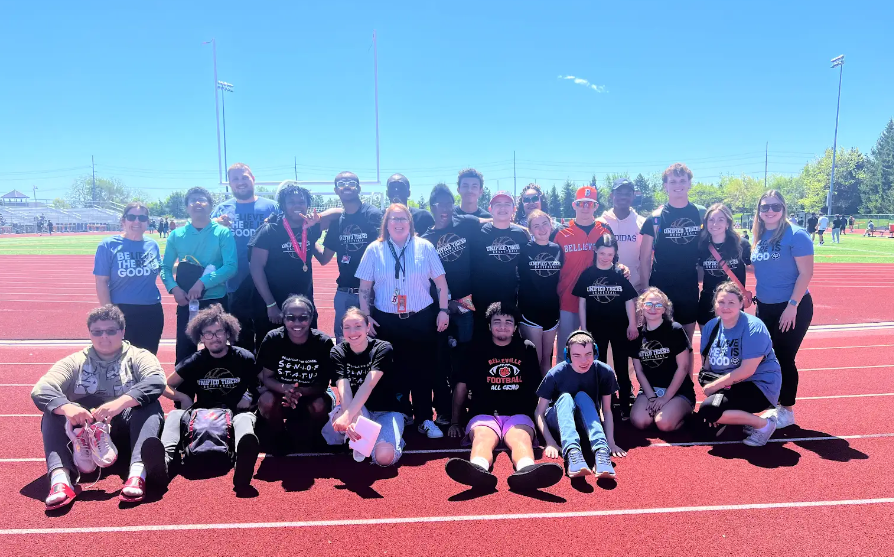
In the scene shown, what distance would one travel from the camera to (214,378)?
14.8 feet

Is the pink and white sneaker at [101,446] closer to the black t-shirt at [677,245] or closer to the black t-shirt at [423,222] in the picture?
the black t-shirt at [423,222]

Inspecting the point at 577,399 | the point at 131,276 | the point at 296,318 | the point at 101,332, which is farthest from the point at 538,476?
the point at 131,276

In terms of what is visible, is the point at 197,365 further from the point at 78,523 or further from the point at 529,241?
the point at 529,241

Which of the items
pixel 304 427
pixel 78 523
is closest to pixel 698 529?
pixel 304 427

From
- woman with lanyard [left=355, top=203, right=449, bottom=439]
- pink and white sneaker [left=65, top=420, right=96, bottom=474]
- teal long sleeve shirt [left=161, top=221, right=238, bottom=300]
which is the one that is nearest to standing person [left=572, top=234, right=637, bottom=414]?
woman with lanyard [left=355, top=203, right=449, bottom=439]

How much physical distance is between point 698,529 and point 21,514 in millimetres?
4415

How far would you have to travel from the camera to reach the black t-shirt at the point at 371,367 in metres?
4.45

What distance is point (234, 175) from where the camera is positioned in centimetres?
569

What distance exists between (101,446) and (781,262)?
19.3ft

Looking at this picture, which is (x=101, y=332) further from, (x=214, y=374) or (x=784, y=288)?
(x=784, y=288)

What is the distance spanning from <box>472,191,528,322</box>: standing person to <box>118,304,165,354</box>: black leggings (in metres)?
3.25

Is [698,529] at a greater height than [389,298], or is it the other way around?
[389,298]

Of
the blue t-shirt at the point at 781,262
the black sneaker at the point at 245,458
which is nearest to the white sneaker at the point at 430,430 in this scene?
the black sneaker at the point at 245,458

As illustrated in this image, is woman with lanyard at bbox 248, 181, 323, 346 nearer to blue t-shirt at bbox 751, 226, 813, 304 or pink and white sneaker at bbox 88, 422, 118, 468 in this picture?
pink and white sneaker at bbox 88, 422, 118, 468
